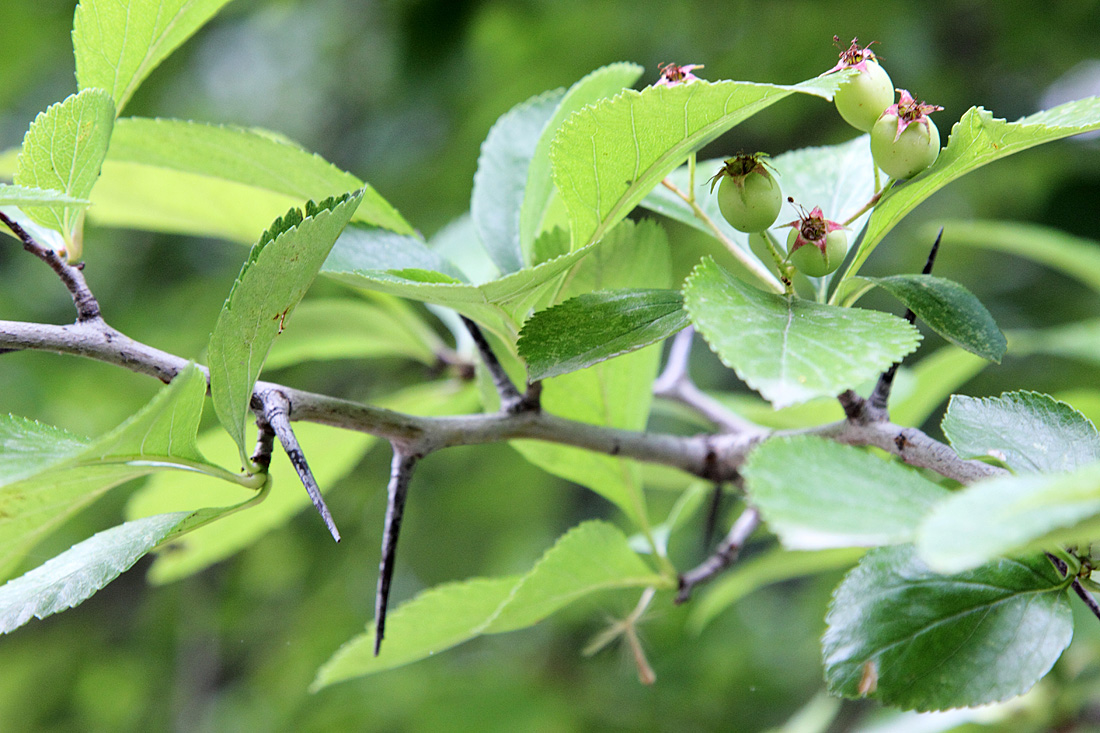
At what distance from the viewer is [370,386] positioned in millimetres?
1546

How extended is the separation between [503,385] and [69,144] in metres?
0.24

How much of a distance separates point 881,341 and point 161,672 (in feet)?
5.82

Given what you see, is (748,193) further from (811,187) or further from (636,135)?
(811,187)

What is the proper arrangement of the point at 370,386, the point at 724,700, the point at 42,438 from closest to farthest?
the point at 42,438 < the point at 724,700 < the point at 370,386

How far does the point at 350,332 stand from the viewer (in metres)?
0.79

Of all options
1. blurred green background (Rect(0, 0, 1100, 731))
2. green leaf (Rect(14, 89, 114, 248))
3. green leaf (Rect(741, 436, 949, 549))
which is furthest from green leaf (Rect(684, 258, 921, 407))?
blurred green background (Rect(0, 0, 1100, 731))

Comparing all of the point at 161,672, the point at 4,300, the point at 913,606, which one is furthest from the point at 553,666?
the point at 913,606

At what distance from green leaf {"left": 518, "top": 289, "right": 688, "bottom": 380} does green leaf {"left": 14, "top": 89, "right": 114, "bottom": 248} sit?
204mm

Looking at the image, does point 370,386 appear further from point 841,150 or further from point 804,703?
point 841,150

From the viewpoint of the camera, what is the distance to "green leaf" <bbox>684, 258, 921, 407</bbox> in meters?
0.27

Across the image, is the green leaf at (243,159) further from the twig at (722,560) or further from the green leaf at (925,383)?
the green leaf at (925,383)

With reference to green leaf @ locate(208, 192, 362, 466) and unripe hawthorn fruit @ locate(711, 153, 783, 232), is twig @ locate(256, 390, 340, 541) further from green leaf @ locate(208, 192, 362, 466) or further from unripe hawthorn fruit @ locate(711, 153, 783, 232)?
unripe hawthorn fruit @ locate(711, 153, 783, 232)

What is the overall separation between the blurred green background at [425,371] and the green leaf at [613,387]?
29.3 inches

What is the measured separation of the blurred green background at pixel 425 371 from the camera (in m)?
1.37
